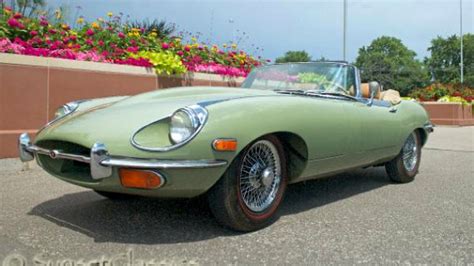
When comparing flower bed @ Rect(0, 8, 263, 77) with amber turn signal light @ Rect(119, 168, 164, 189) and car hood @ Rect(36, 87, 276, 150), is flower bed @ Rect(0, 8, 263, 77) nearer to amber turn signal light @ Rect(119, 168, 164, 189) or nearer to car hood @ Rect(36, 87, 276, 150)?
car hood @ Rect(36, 87, 276, 150)

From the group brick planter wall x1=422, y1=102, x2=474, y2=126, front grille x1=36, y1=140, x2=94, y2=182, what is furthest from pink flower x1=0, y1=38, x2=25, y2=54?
brick planter wall x1=422, y1=102, x2=474, y2=126

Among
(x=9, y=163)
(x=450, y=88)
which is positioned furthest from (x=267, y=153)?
(x=450, y=88)

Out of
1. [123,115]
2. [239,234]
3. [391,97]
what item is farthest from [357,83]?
[123,115]

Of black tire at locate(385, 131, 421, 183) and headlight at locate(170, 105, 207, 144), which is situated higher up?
headlight at locate(170, 105, 207, 144)

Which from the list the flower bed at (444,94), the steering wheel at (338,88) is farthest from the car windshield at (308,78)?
the flower bed at (444,94)

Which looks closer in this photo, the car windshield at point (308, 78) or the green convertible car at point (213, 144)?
the green convertible car at point (213, 144)

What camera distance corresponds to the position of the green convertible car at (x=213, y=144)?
9.40 feet

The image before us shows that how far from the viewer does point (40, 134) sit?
11.3 ft

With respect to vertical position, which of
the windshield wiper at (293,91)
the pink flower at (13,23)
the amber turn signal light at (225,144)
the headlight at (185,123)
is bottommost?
the amber turn signal light at (225,144)

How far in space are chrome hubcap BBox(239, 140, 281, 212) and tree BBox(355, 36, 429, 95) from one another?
85.0 metres

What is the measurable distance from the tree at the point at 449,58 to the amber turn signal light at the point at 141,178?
3775 inches

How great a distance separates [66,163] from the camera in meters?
3.29

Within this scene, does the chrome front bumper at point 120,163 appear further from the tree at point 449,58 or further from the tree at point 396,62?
the tree at point 449,58

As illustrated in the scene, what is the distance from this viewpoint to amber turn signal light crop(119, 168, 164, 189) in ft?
9.25
